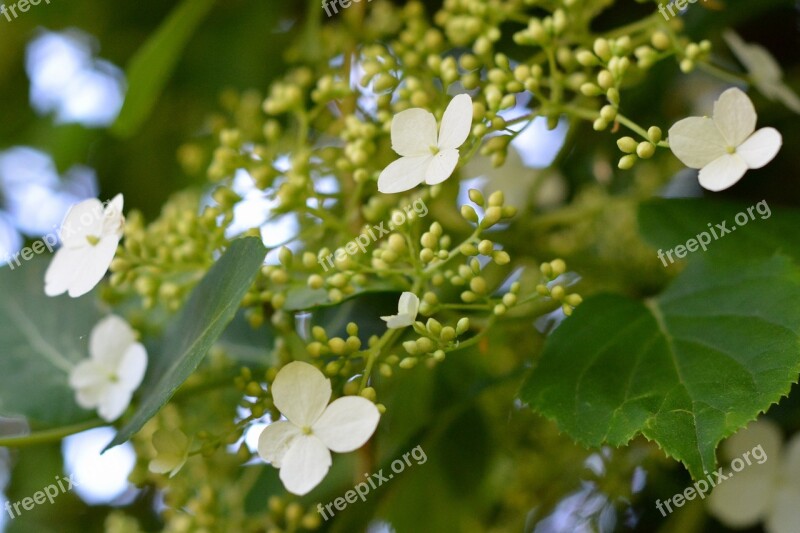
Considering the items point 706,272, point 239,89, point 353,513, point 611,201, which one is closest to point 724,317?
point 706,272

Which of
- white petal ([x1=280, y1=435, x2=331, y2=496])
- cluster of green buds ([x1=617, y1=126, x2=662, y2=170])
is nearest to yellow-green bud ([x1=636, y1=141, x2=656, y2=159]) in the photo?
cluster of green buds ([x1=617, y1=126, x2=662, y2=170])

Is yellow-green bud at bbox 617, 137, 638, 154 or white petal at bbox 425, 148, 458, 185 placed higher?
white petal at bbox 425, 148, 458, 185

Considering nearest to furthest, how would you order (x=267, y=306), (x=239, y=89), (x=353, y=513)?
(x=267, y=306)
(x=353, y=513)
(x=239, y=89)

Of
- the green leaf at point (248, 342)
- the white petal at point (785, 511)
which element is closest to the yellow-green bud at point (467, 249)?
the green leaf at point (248, 342)

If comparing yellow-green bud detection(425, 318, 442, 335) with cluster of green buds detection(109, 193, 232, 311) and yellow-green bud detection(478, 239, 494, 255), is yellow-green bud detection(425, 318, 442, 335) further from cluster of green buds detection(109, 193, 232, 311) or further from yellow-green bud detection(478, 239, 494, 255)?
cluster of green buds detection(109, 193, 232, 311)

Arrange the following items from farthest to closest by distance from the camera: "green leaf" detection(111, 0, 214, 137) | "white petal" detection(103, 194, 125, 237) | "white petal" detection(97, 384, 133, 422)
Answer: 1. "green leaf" detection(111, 0, 214, 137)
2. "white petal" detection(97, 384, 133, 422)
3. "white petal" detection(103, 194, 125, 237)

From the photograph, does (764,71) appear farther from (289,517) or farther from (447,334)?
(289,517)

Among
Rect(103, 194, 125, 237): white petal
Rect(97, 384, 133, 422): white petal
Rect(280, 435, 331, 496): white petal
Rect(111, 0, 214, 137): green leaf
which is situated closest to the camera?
Rect(280, 435, 331, 496): white petal

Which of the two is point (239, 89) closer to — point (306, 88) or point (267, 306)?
point (306, 88)
